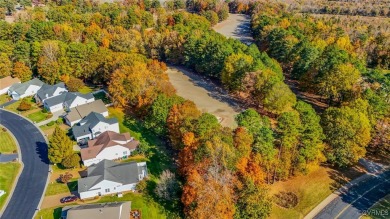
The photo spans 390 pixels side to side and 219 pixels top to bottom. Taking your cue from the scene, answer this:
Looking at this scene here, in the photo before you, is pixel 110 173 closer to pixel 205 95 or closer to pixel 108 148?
pixel 108 148

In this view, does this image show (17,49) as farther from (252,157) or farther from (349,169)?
(349,169)

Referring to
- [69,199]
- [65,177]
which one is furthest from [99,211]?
[65,177]

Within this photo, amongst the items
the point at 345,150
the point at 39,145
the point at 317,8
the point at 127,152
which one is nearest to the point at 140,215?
the point at 127,152

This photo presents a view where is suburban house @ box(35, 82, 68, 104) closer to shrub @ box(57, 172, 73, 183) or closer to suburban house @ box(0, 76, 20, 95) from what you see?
suburban house @ box(0, 76, 20, 95)

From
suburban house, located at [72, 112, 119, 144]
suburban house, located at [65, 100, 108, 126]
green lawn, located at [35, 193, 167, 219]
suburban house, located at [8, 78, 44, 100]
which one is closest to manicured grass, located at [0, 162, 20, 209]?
green lawn, located at [35, 193, 167, 219]

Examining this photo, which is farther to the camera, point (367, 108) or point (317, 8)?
point (317, 8)

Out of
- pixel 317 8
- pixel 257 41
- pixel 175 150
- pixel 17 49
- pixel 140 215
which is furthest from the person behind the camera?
pixel 317 8

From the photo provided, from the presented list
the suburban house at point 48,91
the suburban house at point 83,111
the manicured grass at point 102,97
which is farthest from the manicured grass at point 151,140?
the suburban house at point 48,91

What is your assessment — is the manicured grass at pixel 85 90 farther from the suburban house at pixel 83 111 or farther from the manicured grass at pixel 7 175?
the manicured grass at pixel 7 175
